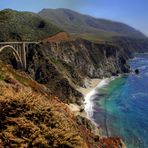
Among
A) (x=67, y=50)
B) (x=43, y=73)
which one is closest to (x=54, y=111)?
(x=43, y=73)

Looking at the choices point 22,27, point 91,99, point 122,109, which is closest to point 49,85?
point 91,99

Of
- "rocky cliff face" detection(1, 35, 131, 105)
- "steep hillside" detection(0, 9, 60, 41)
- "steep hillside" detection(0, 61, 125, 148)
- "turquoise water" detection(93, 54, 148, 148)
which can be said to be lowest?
"turquoise water" detection(93, 54, 148, 148)

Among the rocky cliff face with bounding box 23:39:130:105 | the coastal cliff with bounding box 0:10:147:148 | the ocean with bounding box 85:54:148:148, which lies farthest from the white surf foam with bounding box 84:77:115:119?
the rocky cliff face with bounding box 23:39:130:105

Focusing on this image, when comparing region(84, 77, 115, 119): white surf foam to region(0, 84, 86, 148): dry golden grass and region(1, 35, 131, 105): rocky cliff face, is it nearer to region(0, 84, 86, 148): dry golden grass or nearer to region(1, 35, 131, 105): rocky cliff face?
region(1, 35, 131, 105): rocky cliff face

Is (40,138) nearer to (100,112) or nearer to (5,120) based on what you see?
(5,120)

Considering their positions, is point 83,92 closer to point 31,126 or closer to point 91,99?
point 91,99

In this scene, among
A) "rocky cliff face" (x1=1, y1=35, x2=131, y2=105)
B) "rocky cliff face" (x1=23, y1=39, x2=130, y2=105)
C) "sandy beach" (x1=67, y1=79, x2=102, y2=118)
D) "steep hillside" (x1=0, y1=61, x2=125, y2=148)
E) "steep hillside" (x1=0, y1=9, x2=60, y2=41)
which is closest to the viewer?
"steep hillside" (x1=0, y1=61, x2=125, y2=148)
